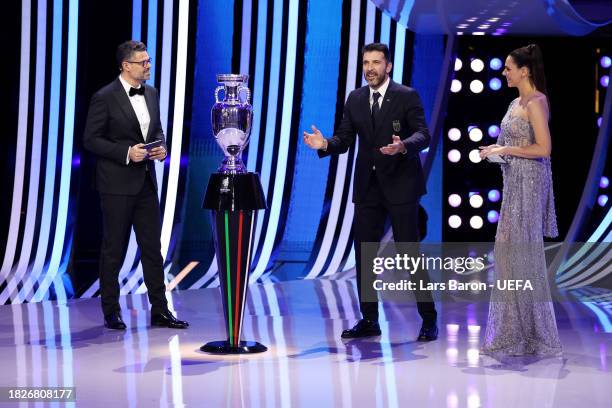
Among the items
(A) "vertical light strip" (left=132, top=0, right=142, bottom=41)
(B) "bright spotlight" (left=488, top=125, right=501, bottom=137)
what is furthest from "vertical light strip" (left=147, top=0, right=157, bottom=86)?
(B) "bright spotlight" (left=488, top=125, right=501, bottom=137)

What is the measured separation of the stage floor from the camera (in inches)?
151

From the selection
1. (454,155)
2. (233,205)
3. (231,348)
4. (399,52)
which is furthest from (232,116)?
(399,52)

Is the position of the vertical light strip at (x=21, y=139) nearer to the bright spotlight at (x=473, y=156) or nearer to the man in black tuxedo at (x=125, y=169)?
the man in black tuxedo at (x=125, y=169)

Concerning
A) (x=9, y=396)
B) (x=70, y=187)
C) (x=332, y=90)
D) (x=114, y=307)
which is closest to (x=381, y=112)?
(x=114, y=307)

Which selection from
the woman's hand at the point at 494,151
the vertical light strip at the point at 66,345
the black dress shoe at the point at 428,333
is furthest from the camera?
the black dress shoe at the point at 428,333

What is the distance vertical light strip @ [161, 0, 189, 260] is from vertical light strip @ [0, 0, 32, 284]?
3.68 ft

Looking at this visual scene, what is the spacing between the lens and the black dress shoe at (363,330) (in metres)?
5.16

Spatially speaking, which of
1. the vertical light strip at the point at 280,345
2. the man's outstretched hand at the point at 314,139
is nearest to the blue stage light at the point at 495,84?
the vertical light strip at the point at 280,345

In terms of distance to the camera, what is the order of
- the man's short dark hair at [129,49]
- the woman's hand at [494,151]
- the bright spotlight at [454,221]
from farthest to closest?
the bright spotlight at [454,221] → the man's short dark hair at [129,49] → the woman's hand at [494,151]

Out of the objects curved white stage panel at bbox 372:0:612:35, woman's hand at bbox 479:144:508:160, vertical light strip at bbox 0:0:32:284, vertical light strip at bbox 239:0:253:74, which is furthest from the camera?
vertical light strip at bbox 239:0:253:74

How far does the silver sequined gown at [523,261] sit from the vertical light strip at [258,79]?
3982mm

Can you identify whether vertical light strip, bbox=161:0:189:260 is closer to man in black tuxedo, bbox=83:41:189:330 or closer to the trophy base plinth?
man in black tuxedo, bbox=83:41:189:330

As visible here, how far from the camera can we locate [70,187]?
302 inches

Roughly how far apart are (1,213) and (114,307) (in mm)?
2599
